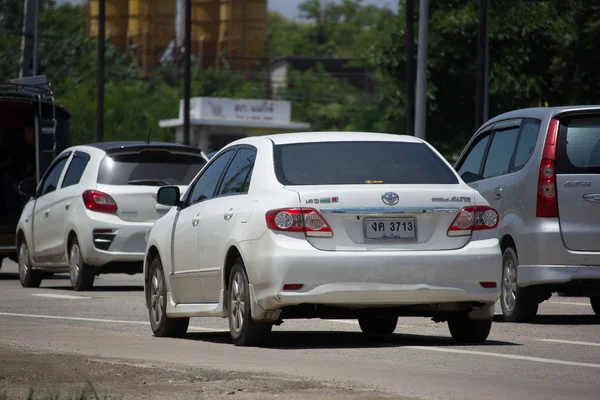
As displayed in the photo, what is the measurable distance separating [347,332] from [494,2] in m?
57.8

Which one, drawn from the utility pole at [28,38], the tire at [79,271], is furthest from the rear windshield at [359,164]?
the utility pole at [28,38]

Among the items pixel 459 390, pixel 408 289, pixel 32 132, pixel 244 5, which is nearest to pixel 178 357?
pixel 408 289

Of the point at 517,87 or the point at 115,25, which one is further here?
the point at 115,25

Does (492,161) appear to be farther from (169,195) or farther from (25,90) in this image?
(25,90)

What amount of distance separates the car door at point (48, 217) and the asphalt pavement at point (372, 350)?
450 cm

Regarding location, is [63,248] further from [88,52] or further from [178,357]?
[88,52]

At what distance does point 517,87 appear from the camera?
65.3 m

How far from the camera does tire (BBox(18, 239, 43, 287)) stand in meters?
21.8

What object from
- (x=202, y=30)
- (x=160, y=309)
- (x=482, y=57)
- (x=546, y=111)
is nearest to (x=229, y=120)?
(x=202, y=30)

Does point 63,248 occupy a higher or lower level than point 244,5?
lower

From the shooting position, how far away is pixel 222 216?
1173 centimetres

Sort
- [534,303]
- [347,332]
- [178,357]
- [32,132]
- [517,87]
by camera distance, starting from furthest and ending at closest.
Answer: [517,87], [32,132], [534,303], [347,332], [178,357]

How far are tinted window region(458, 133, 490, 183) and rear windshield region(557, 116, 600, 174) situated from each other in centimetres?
169

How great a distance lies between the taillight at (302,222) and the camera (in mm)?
10867
